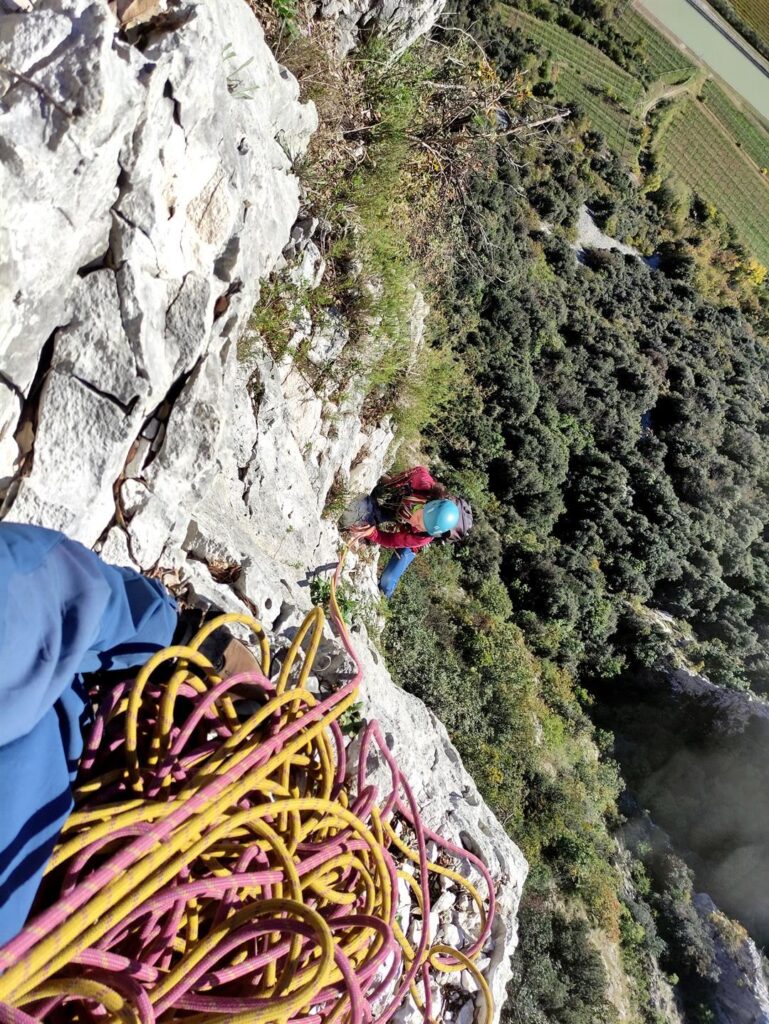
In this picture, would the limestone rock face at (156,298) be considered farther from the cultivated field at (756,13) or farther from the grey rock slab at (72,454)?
the cultivated field at (756,13)

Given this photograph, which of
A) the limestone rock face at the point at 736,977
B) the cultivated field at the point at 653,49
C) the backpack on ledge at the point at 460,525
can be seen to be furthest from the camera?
the cultivated field at the point at 653,49

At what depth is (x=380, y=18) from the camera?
4738 mm

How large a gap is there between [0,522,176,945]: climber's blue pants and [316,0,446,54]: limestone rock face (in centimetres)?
467

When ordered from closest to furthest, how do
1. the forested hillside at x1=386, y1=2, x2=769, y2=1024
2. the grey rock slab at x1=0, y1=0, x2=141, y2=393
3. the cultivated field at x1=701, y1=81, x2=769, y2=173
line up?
Result: the grey rock slab at x1=0, y1=0, x2=141, y2=393, the forested hillside at x1=386, y1=2, x2=769, y2=1024, the cultivated field at x1=701, y1=81, x2=769, y2=173

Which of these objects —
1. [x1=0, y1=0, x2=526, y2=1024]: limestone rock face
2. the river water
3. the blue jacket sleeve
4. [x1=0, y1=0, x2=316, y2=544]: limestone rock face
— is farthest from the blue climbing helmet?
the river water

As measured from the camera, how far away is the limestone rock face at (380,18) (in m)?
4.41

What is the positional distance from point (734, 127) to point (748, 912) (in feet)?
93.0

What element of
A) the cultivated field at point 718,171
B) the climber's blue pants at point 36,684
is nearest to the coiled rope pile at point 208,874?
the climber's blue pants at point 36,684

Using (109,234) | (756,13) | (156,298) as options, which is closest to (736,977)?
(156,298)

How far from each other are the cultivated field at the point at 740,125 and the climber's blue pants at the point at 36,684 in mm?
31369

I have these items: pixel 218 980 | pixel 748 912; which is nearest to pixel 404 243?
pixel 218 980

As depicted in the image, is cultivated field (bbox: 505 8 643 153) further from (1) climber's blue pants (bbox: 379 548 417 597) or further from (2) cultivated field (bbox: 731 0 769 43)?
(1) climber's blue pants (bbox: 379 548 417 597)

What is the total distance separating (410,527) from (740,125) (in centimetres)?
2989

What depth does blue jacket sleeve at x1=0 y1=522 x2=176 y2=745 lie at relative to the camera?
126 cm
